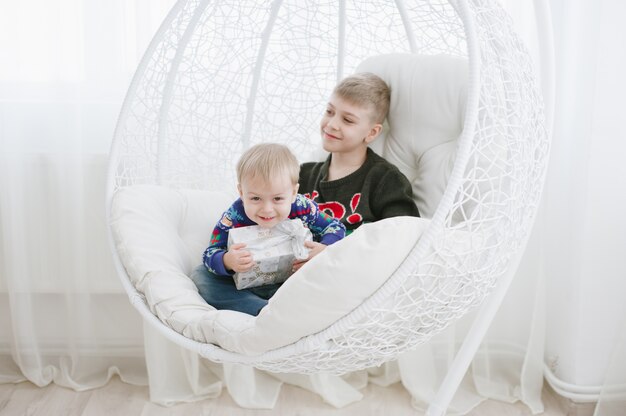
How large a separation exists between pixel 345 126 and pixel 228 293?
52cm

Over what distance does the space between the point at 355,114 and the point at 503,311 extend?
0.98m

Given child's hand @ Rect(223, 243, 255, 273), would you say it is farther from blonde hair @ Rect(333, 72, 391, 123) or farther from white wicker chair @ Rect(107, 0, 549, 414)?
blonde hair @ Rect(333, 72, 391, 123)

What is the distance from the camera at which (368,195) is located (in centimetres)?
201

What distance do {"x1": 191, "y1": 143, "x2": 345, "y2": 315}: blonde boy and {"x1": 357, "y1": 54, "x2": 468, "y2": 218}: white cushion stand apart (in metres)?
0.27

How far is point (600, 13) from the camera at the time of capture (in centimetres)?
225

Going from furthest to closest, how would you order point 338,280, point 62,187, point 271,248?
point 62,187 < point 271,248 < point 338,280

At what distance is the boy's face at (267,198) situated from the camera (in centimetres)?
172

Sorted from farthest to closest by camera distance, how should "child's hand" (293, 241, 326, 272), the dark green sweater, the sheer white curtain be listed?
the sheer white curtain, the dark green sweater, "child's hand" (293, 241, 326, 272)

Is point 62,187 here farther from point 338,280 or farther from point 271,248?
point 338,280

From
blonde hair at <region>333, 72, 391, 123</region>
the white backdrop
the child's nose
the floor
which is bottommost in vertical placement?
the floor

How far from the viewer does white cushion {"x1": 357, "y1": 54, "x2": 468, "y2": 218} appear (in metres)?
1.97

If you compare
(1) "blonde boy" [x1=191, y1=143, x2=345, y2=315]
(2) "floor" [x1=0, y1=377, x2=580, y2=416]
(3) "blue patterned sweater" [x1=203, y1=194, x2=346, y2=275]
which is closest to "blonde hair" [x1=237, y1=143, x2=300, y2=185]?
(1) "blonde boy" [x1=191, y1=143, x2=345, y2=315]

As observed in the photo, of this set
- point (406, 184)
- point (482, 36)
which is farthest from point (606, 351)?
point (482, 36)

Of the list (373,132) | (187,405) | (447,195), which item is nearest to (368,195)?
(373,132)
